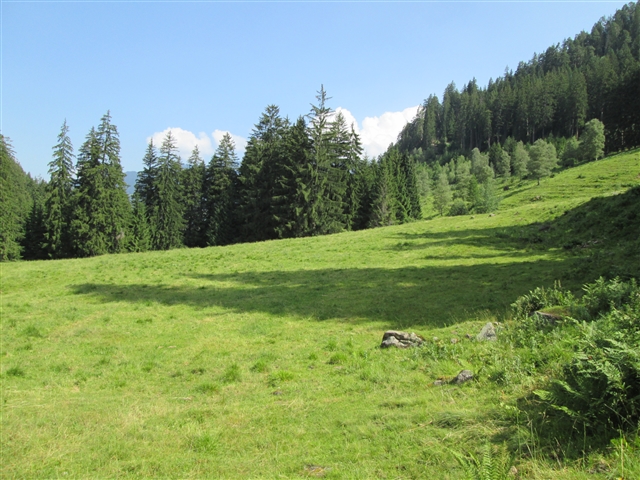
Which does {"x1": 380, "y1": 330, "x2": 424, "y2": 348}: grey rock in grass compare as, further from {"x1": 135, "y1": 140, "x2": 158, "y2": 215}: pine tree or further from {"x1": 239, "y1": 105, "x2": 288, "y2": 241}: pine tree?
{"x1": 135, "y1": 140, "x2": 158, "y2": 215}: pine tree

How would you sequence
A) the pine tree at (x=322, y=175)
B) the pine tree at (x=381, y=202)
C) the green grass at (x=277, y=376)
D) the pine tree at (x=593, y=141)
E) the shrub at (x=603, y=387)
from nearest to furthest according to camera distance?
the shrub at (x=603, y=387) → the green grass at (x=277, y=376) → the pine tree at (x=322, y=175) → the pine tree at (x=381, y=202) → the pine tree at (x=593, y=141)

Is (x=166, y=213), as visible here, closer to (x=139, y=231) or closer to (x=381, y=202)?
(x=139, y=231)

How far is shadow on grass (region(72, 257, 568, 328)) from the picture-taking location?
1370 centimetres

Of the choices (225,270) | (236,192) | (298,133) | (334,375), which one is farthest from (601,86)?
(334,375)

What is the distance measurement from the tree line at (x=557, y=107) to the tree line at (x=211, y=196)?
39.4 metres

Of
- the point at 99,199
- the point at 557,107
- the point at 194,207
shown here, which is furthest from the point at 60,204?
the point at 557,107

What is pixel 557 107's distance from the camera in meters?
123

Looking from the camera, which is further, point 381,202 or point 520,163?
point 520,163

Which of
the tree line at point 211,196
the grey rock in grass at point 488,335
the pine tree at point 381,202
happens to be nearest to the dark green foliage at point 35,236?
the tree line at point 211,196

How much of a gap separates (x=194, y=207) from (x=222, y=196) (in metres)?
8.93

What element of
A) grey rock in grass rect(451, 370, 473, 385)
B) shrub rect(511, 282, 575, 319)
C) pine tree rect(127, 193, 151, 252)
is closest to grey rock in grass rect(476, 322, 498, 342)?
shrub rect(511, 282, 575, 319)

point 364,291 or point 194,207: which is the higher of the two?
point 194,207

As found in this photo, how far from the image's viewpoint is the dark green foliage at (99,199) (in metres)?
50.6

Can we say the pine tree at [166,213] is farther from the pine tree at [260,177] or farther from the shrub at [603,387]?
the shrub at [603,387]
